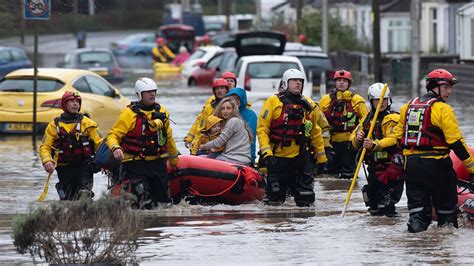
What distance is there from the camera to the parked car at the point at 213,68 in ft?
133

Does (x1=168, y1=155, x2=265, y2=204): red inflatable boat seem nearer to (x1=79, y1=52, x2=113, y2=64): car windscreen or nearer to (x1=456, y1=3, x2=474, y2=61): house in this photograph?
(x1=456, y1=3, x2=474, y2=61): house

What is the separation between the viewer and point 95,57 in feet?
154

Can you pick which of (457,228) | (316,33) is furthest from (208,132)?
(316,33)

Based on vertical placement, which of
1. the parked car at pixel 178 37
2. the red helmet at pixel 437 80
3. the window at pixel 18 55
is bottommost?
the red helmet at pixel 437 80

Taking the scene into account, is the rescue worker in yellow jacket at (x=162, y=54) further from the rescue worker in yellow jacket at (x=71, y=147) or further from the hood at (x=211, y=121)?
the rescue worker in yellow jacket at (x=71, y=147)

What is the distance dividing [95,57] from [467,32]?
11.9 metres

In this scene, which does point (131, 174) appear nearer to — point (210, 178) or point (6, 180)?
point (210, 178)

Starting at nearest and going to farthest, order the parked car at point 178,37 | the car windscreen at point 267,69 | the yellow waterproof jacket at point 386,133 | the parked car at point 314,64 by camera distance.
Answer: the yellow waterproof jacket at point 386,133
the car windscreen at point 267,69
the parked car at point 314,64
the parked car at point 178,37

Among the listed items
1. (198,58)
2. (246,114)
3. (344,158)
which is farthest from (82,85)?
(198,58)

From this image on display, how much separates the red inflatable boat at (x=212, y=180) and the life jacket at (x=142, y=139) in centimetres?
88

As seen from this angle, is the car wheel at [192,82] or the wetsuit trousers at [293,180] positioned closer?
the wetsuit trousers at [293,180]

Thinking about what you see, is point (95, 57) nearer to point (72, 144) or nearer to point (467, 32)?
point (467, 32)

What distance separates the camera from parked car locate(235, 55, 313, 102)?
3012 cm

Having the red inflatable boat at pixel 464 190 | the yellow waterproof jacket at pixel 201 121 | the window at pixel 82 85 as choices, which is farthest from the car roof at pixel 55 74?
the red inflatable boat at pixel 464 190
